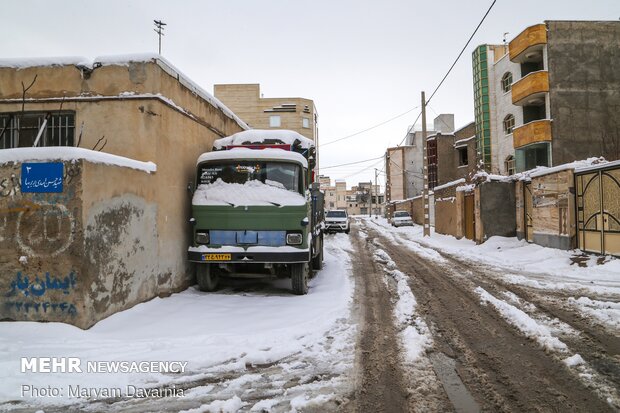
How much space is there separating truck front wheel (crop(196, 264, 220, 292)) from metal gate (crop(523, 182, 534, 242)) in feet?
41.1

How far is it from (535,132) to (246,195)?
23670 mm

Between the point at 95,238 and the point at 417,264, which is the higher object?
the point at 95,238

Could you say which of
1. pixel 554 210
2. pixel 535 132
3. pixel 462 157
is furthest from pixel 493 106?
pixel 554 210

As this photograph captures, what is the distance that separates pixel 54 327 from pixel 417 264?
9.69 metres

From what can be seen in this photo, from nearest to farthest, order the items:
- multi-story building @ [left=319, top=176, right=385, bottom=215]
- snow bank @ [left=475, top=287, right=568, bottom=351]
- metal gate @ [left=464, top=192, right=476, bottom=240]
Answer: snow bank @ [left=475, top=287, right=568, bottom=351]
metal gate @ [left=464, top=192, right=476, bottom=240]
multi-story building @ [left=319, top=176, right=385, bottom=215]

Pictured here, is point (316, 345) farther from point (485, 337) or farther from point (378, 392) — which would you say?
point (485, 337)

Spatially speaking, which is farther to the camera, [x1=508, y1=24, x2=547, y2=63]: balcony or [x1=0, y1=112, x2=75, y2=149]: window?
[x1=508, y1=24, x2=547, y2=63]: balcony

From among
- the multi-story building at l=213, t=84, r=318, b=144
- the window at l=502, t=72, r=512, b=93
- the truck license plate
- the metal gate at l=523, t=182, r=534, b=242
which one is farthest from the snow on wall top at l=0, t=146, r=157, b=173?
the multi-story building at l=213, t=84, r=318, b=144

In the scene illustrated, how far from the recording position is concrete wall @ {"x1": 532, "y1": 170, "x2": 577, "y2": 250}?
11.9 meters

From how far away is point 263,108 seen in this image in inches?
1988

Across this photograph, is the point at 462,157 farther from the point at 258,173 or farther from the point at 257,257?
the point at 257,257

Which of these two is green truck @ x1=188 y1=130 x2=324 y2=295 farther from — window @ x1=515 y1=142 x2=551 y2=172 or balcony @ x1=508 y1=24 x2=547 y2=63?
balcony @ x1=508 y1=24 x2=547 y2=63

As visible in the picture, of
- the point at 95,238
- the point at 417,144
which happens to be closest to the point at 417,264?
the point at 95,238

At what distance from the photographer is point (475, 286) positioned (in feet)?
27.4
